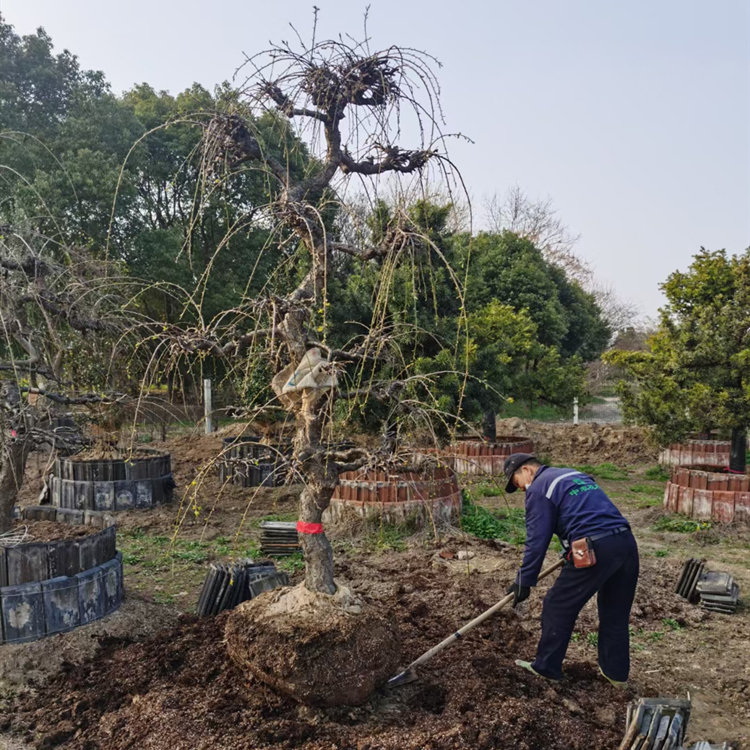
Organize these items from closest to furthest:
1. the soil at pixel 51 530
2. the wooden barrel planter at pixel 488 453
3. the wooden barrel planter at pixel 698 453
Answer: the soil at pixel 51 530, the wooden barrel planter at pixel 488 453, the wooden barrel planter at pixel 698 453

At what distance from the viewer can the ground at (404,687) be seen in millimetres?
2992

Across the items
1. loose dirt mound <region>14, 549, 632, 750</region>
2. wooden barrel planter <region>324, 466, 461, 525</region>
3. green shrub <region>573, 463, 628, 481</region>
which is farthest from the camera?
green shrub <region>573, 463, 628, 481</region>

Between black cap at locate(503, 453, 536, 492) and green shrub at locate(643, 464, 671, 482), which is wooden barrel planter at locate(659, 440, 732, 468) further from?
black cap at locate(503, 453, 536, 492)

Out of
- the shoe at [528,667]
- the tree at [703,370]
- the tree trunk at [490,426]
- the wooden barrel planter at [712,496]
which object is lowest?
the shoe at [528,667]

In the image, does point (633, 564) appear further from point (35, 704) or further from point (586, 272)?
point (586, 272)

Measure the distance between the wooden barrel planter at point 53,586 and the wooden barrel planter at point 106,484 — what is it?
148 inches

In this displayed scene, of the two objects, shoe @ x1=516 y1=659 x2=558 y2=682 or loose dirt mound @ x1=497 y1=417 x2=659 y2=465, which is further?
loose dirt mound @ x1=497 y1=417 x2=659 y2=465

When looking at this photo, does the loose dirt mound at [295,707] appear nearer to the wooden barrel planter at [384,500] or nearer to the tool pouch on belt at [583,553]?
the tool pouch on belt at [583,553]

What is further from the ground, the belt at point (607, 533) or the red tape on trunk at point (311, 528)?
the red tape on trunk at point (311, 528)

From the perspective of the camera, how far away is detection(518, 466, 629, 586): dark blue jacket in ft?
11.8

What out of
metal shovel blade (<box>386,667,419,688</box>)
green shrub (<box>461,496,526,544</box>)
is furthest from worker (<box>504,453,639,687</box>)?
green shrub (<box>461,496,526,544</box>)

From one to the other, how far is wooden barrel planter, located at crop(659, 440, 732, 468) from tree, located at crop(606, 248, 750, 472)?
442 cm

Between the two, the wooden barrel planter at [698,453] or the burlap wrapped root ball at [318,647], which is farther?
the wooden barrel planter at [698,453]

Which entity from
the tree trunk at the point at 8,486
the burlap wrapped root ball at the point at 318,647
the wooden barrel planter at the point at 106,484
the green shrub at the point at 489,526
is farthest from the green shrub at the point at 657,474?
the tree trunk at the point at 8,486
